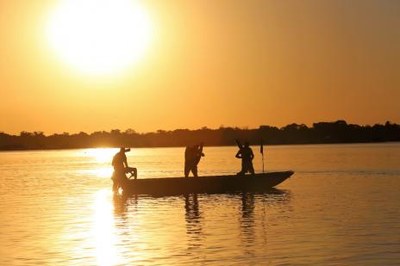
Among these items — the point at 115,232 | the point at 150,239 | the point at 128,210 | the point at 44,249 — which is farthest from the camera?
the point at 128,210

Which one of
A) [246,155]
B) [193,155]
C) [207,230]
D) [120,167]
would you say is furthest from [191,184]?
[207,230]

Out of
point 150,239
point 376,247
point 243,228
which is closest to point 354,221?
point 243,228

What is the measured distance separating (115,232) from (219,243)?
415 centimetres

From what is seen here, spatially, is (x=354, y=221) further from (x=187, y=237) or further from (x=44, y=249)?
(x=44, y=249)

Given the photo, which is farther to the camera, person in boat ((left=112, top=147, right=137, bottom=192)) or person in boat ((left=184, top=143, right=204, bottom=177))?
person in boat ((left=184, top=143, right=204, bottom=177))

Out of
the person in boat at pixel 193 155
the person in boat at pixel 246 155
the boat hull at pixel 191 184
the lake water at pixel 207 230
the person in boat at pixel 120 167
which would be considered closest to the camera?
the lake water at pixel 207 230

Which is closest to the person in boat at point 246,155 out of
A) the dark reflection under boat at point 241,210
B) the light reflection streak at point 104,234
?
the dark reflection under boat at point 241,210

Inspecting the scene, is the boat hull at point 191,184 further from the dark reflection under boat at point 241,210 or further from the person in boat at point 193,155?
Answer: the person in boat at point 193,155

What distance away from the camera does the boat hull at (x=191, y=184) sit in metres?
37.5

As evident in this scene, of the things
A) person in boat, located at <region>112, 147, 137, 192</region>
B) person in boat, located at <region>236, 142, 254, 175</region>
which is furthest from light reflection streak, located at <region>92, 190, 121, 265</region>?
person in boat, located at <region>236, 142, 254, 175</region>

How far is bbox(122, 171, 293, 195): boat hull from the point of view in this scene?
37.5 metres

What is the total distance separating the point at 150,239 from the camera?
68.6ft

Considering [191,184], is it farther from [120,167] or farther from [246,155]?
[120,167]

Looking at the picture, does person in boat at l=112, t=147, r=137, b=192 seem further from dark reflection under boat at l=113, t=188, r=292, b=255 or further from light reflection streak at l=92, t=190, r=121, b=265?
light reflection streak at l=92, t=190, r=121, b=265
